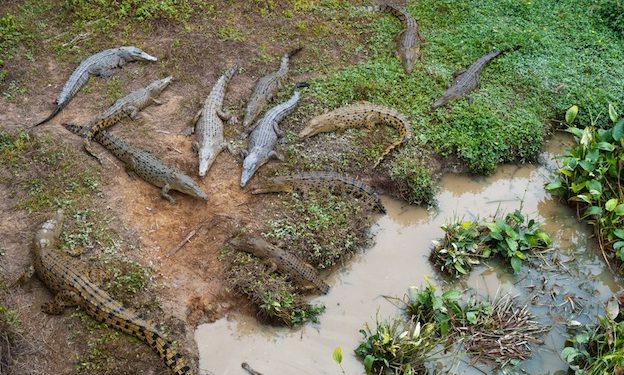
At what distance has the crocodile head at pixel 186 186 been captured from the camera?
6.83 metres

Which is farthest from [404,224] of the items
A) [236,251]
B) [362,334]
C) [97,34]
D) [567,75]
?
[97,34]

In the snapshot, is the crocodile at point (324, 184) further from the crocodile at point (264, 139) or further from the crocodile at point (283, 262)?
the crocodile at point (283, 262)

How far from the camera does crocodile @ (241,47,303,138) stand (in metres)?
8.06

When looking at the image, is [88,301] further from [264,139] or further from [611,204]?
[611,204]

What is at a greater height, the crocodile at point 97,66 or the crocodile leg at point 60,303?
the crocodile at point 97,66

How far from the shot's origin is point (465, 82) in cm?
891

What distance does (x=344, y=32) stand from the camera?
9.84m

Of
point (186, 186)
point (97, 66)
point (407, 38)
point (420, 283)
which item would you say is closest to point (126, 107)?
point (97, 66)

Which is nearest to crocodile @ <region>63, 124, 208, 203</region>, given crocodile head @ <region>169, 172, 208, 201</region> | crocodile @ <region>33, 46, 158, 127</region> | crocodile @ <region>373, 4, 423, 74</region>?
crocodile head @ <region>169, 172, 208, 201</region>

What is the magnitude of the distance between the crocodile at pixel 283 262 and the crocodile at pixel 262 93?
78.5 inches

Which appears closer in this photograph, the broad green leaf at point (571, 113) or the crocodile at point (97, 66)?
the crocodile at point (97, 66)

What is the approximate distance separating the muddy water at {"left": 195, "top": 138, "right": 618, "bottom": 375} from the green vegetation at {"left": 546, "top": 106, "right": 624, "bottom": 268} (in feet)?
0.78

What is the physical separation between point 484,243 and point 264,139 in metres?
3.16

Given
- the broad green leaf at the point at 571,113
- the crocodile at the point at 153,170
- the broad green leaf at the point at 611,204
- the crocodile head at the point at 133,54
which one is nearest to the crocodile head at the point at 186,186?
the crocodile at the point at 153,170
